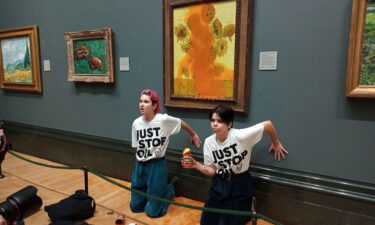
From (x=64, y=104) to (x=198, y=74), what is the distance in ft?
8.08

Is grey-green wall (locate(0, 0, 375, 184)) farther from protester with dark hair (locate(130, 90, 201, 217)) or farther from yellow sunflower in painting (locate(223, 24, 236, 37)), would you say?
protester with dark hair (locate(130, 90, 201, 217))

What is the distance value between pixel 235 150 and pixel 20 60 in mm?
4112

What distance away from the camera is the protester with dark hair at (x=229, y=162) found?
2369mm

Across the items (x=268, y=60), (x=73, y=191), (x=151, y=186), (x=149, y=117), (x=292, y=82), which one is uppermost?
(x=268, y=60)

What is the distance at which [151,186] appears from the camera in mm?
2820

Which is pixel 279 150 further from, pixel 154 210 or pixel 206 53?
pixel 154 210

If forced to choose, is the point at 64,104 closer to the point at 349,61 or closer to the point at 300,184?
the point at 300,184

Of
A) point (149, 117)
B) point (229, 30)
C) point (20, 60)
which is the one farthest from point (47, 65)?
point (229, 30)

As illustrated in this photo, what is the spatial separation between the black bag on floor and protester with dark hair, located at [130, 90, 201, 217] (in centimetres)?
44

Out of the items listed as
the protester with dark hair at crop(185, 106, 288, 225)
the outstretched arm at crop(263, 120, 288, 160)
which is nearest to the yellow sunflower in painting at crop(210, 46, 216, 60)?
the protester with dark hair at crop(185, 106, 288, 225)

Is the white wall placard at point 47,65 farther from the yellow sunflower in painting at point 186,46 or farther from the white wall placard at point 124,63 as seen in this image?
the yellow sunflower in painting at point 186,46

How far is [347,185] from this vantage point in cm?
224

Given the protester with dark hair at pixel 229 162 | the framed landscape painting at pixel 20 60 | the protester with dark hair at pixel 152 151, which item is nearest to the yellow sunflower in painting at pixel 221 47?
the protester with dark hair at pixel 229 162

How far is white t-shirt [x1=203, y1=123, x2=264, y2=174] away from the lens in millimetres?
2371
